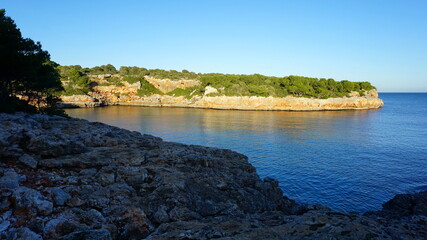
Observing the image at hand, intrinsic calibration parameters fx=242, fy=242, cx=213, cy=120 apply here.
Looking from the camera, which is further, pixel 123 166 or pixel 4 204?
pixel 123 166

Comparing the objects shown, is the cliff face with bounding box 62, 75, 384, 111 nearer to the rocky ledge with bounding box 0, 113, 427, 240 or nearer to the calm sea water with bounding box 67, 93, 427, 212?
A: the calm sea water with bounding box 67, 93, 427, 212

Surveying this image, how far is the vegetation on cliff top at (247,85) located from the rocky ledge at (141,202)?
86.7 metres

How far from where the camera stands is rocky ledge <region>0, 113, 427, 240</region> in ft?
24.1

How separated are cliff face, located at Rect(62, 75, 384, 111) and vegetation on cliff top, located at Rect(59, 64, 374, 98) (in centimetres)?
268

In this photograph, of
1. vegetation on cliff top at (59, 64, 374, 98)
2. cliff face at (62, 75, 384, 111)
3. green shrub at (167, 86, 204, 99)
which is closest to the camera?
cliff face at (62, 75, 384, 111)

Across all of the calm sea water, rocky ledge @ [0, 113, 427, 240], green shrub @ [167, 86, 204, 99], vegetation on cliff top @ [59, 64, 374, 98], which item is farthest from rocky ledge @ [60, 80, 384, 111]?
rocky ledge @ [0, 113, 427, 240]

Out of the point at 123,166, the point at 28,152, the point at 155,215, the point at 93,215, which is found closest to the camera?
the point at 93,215

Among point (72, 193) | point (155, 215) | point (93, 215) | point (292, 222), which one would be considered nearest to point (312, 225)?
point (292, 222)

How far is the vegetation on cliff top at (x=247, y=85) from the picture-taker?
101625 mm

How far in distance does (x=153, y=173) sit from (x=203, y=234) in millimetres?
5998

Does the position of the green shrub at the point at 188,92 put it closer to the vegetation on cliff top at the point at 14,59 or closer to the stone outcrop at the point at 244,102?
the stone outcrop at the point at 244,102

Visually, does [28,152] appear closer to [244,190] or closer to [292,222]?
[244,190]

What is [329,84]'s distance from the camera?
11275cm

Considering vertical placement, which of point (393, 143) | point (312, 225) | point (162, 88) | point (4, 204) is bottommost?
point (393, 143)
